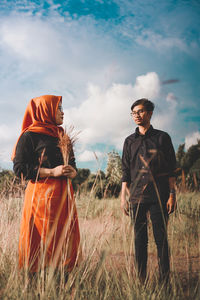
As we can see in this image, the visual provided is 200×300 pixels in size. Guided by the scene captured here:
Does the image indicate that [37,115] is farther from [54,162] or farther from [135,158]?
[135,158]

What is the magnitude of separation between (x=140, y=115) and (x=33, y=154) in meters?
1.13

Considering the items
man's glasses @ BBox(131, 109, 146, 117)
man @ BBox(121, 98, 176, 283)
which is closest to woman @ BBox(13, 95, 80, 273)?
man @ BBox(121, 98, 176, 283)

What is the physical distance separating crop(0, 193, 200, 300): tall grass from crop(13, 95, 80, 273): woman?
0.37ft

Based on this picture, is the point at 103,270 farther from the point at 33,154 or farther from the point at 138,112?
the point at 138,112

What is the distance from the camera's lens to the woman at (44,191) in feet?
5.42

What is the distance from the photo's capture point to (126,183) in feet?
8.14

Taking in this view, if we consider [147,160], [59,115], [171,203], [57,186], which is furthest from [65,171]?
[171,203]

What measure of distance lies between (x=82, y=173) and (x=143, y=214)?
1202cm

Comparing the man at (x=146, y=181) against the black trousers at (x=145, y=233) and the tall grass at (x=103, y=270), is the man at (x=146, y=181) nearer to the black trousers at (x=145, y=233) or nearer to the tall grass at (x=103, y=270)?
the black trousers at (x=145, y=233)

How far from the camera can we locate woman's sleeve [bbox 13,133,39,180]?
1723mm

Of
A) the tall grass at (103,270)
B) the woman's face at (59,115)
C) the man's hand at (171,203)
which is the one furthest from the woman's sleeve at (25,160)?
the man's hand at (171,203)

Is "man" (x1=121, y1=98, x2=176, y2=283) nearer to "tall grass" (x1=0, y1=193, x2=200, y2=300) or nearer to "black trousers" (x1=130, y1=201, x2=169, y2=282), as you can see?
"black trousers" (x1=130, y1=201, x2=169, y2=282)

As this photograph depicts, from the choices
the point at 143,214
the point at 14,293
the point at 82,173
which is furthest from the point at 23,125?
the point at 82,173

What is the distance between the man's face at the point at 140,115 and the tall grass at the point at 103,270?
2.83 feet
